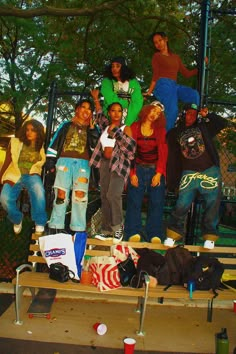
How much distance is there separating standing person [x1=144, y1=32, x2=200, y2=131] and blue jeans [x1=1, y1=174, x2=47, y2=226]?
2.17m

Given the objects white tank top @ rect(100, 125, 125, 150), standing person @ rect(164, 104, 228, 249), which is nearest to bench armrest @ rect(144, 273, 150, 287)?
standing person @ rect(164, 104, 228, 249)

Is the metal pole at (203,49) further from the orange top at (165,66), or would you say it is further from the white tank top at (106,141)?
the white tank top at (106,141)

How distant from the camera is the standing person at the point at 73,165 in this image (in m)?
4.81

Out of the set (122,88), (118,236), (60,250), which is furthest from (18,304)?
(122,88)

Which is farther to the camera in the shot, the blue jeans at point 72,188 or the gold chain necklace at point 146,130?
the gold chain necklace at point 146,130

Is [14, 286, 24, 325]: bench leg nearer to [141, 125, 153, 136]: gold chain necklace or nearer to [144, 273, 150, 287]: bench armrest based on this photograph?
[144, 273, 150, 287]: bench armrest

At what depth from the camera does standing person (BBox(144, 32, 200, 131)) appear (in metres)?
5.46

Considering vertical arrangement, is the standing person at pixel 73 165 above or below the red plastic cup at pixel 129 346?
above

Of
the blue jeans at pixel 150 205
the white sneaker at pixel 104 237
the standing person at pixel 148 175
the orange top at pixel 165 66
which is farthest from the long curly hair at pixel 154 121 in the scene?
the white sneaker at pixel 104 237

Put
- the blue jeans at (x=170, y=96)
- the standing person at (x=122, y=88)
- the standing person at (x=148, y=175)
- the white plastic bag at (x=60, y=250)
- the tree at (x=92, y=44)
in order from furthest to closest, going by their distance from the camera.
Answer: the tree at (x=92, y=44), the blue jeans at (x=170, y=96), the standing person at (x=122, y=88), the standing person at (x=148, y=175), the white plastic bag at (x=60, y=250)

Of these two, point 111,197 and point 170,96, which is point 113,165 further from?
point 170,96

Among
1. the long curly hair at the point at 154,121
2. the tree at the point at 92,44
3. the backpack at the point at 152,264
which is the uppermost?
the tree at the point at 92,44

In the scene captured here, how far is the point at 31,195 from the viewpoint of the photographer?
4938mm

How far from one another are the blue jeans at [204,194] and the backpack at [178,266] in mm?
430
